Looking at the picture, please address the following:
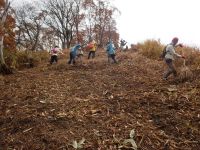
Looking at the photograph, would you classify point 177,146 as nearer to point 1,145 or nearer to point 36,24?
point 1,145

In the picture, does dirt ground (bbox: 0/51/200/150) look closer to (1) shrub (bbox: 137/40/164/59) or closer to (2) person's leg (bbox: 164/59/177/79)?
(2) person's leg (bbox: 164/59/177/79)

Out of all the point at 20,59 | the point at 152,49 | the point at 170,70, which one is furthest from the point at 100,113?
the point at 20,59

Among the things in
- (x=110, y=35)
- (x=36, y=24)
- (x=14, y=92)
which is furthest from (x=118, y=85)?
(x=110, y=35)

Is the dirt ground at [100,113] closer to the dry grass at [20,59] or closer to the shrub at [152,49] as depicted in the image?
the dry grass at [20,59]

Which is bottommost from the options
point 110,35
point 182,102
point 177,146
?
point 177,146

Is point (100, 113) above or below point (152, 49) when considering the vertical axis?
below

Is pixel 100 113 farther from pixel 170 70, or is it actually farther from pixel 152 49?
pixel 152 49

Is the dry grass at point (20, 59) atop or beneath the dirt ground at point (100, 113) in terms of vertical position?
atop

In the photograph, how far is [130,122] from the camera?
6066 mm

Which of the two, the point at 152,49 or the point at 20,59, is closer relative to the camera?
the point at 20,59

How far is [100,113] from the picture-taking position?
659 cm

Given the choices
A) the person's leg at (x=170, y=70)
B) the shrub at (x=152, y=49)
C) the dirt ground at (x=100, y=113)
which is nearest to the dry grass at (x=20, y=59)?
the dirt ground at (x=100, y=113)

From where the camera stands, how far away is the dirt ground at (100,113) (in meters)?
5.31

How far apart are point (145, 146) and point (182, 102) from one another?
98.0 inches
